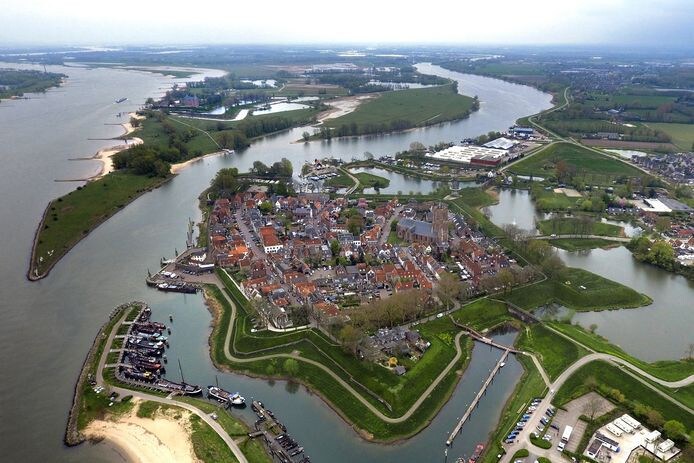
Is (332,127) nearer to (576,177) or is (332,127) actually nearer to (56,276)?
(576,177)

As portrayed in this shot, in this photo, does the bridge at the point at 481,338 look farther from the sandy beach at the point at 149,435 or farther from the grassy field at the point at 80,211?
the grassy field at the point at 80,211

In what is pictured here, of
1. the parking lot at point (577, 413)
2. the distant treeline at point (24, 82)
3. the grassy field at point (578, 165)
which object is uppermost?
the distant treeline at point (24, 82)

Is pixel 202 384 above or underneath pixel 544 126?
underneath

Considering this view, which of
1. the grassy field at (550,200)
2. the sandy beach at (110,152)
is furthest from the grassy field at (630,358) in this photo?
the sandy beach at (110,152)

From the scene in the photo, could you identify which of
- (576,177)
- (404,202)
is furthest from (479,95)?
(404,202)

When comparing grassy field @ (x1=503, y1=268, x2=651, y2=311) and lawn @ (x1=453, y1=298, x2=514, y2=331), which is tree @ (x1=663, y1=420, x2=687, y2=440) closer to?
lawn @ (x1=453, y1=298, x2=514, y2=331)

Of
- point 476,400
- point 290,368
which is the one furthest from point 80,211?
point 476,400

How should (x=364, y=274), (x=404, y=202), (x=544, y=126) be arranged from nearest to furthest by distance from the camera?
(x=364, y=274), (x=404, y=202), (x=544, y=126)
